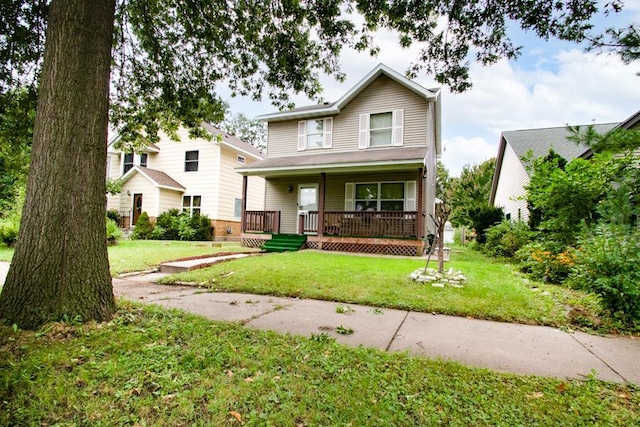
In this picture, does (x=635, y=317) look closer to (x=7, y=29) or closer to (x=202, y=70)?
(x=202, y=70)

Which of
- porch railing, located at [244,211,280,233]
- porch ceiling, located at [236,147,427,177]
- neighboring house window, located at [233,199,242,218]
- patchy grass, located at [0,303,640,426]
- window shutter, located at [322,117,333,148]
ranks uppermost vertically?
window shutter, located at [322,117,333,148]

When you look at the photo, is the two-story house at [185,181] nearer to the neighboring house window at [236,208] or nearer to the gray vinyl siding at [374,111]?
the neighboring house window at [236,208]

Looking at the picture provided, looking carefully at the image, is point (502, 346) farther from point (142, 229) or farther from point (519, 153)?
point (142, 229)

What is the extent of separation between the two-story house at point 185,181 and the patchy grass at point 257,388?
14.2m

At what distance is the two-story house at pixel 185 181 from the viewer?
16.9 m

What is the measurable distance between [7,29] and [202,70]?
10.0ft

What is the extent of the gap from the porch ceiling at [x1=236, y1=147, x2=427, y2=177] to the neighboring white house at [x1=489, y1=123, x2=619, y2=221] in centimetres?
712

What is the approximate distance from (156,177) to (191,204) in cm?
230

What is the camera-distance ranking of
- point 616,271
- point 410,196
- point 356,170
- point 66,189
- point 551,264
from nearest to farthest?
point 66,189 < point 616,271 < point 551,264 < point 356,170 < point 410,196

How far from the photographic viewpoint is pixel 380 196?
12531 millimetres

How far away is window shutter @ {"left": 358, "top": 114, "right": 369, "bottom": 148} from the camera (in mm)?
12977

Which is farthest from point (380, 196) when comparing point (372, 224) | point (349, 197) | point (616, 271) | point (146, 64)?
point (146, 64)

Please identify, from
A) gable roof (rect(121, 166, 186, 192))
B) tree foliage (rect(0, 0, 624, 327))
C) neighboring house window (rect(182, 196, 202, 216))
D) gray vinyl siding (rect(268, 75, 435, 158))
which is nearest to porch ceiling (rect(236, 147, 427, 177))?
gray vinyl siding (rect(268, 75, 435, 158))

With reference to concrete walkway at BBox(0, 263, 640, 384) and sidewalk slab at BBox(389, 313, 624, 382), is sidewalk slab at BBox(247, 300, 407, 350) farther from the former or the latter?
sidewalk slab at BBox(389, 313, 624, 382)
